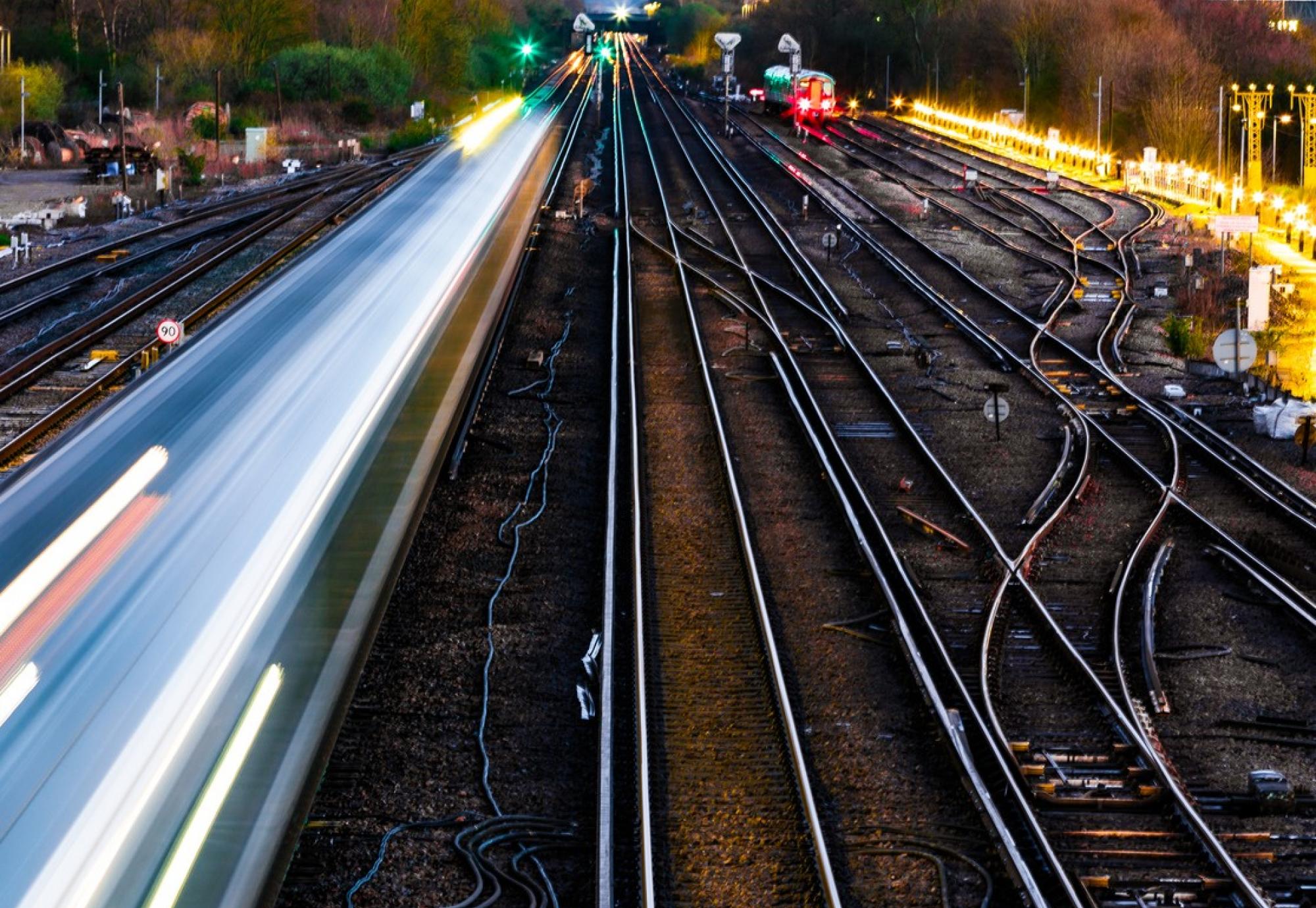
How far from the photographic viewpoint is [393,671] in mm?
8875

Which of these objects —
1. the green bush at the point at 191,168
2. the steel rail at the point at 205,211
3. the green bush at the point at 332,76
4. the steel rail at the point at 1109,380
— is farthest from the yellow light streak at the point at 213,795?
the green bush at the point at 332,76

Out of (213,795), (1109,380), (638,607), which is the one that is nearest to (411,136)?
(1109,380)

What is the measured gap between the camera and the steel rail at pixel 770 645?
6.74 m

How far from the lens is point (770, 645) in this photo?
9141mm

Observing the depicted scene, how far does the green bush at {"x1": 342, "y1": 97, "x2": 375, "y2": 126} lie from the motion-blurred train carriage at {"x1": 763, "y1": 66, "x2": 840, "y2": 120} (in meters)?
14.2

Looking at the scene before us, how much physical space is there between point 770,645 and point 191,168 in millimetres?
30081

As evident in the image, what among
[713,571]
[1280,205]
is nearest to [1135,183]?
[1280,205]

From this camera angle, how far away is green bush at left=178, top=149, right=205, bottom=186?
3603 centimetres

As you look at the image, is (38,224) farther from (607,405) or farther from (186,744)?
(186,744)

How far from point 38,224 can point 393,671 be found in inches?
855

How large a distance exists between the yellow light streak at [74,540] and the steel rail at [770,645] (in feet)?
9.93

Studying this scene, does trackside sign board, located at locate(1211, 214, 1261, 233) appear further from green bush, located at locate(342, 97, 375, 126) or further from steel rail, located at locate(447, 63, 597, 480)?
green bush, located at locate(342, 97, 375, 126)

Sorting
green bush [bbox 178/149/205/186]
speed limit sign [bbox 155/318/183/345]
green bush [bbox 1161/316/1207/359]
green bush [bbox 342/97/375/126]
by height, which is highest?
green bush [bbox 342/97/375/126]

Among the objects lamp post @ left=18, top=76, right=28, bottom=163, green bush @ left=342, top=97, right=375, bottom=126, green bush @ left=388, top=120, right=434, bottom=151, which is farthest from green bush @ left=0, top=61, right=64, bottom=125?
green bush @ left=388, top=120, right=434, bottom=151
